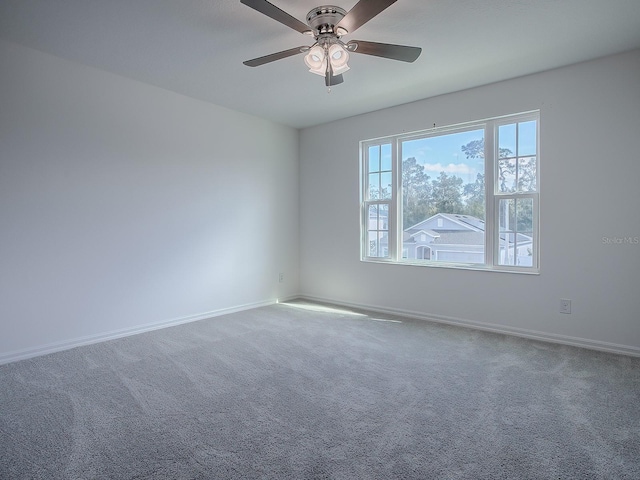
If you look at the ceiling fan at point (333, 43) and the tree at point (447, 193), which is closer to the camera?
the ceiling fan at point (333, 43)

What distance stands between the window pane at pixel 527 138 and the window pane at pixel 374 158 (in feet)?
5.45

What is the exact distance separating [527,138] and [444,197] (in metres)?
1.01

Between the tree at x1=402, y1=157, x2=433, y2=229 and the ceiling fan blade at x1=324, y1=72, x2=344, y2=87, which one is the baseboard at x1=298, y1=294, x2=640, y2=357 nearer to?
the tree at x1=402, y1=157, x2=433, y2=229

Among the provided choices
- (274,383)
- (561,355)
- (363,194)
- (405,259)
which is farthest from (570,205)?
(274,383)

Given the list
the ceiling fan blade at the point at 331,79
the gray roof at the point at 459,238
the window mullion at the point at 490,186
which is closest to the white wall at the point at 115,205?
the ceiling fan blade at the point at 331,79

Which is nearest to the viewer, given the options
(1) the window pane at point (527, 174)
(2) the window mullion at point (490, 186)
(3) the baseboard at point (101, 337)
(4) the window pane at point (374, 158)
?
(3) the baseboard at point (101, 337)

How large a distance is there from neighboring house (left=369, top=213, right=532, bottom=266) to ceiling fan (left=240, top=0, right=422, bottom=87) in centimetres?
216

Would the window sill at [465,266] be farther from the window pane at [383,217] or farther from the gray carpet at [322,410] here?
the gray carpet at [322,410]

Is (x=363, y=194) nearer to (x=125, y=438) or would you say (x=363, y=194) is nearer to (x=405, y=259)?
(x=405, y=259)

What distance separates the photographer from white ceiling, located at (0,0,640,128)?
2.40m

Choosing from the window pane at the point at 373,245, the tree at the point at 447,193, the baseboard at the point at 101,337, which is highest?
the tree at the point at 447,193

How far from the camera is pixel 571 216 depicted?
3.29 meters

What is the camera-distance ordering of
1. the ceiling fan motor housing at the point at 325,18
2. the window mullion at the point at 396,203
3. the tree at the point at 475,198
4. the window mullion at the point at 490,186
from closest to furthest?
the ceiling fan motor housing at the point at 325,18, the window mullion at the point at 490,186, the tree at the point at 475,198, the window mullion at the point at 396,203

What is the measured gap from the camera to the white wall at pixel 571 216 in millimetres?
3041
